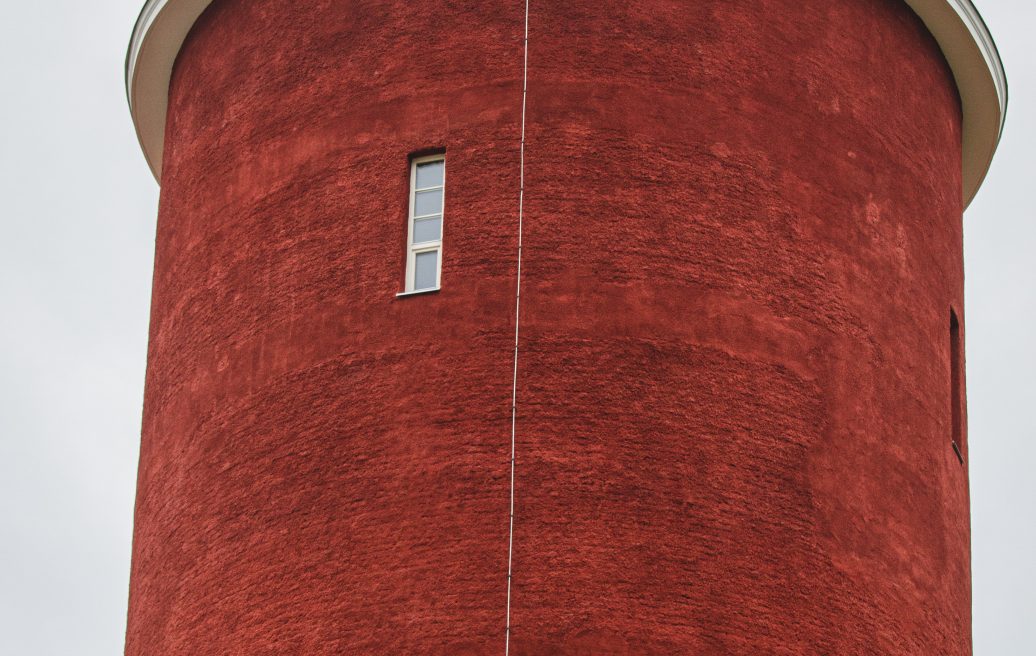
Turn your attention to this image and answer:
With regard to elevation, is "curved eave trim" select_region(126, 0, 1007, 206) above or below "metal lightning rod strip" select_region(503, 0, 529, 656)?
above

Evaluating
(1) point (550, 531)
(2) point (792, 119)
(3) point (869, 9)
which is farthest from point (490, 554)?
(3) point (869, 9)

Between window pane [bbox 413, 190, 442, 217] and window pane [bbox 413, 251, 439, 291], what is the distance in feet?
1.27

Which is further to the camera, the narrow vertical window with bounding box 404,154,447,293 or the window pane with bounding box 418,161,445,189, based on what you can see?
the window pane with bounding box 418,161,445,189

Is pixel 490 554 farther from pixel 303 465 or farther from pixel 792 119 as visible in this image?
pixel 792 119

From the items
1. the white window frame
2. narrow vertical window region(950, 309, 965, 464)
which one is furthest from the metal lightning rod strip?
narrow vertical window region(950, 309, 965, 464)

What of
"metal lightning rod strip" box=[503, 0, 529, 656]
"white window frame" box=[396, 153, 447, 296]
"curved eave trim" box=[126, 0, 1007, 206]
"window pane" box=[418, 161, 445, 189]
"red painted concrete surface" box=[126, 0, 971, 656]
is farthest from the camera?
"curved eave trim" box=[126, 0, 1007, 206]

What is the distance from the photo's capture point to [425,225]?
20766 mm

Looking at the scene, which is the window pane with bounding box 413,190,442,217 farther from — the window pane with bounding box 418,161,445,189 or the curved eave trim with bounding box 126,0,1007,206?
the curved eave trim with bounding box 126,0,1007,206

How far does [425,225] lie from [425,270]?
424mm

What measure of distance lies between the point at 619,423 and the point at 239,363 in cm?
366

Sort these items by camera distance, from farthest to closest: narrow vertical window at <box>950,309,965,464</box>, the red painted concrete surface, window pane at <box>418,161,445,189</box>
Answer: narrow vertical window at <box>950,309,965,464</box>, window pane at <box>418,161,445,189</box>, the red painted concrete surface

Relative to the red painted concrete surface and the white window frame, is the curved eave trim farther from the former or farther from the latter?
the white window frame

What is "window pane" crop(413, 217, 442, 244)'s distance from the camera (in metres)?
20.7

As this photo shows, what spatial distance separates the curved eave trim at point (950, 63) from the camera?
76.2 ft
